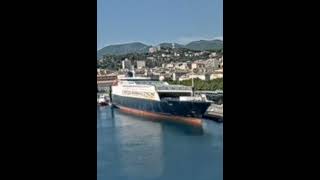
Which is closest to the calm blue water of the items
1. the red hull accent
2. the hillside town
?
the red hull accent

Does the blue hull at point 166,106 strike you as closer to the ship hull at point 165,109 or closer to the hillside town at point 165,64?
the ship hull at point 165,109

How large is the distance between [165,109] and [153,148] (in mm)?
Answer: 216

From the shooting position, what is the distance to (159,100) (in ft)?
6.71

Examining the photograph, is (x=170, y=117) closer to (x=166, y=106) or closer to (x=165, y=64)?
(x=166, y=106)

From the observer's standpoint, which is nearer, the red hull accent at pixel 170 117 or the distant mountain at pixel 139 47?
the distant mountain at pixel 139 47

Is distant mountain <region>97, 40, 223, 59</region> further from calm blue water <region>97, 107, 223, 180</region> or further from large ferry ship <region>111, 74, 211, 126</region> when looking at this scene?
calm blue water <region>97, 107, 223, 180</region>

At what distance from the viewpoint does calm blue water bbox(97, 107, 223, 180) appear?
1.73 m

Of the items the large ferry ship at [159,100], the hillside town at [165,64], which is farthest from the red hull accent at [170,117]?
the hillside town at [165,64]

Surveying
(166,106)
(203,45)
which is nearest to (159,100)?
(166,106)

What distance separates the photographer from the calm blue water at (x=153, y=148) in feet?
5.69
